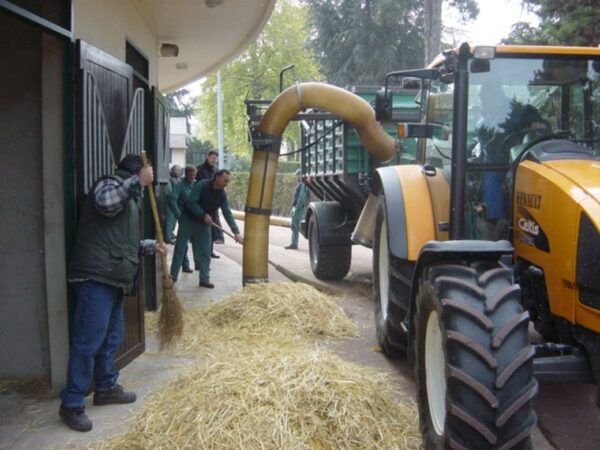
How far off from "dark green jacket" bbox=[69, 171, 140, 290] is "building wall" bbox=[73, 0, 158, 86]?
1374 millimetres

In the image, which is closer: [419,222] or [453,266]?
[453,266]

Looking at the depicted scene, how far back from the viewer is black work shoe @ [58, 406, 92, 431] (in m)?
4.27

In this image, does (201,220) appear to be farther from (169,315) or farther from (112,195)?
(112,195)

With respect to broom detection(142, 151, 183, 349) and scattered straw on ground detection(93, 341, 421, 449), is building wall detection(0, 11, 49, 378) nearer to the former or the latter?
broom detection(142, 151, 183, 349)

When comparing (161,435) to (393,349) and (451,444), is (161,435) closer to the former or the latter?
(451,444)

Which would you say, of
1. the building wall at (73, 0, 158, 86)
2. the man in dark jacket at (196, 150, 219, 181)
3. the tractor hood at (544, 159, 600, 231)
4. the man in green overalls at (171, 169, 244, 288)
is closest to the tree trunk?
the man in dark jacket at (196, 150, 219, 181)

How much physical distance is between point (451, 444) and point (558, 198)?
4.82ft

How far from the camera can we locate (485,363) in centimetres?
322

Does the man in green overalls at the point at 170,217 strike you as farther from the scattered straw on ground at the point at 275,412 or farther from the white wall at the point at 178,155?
the white wall at the point at 178,155

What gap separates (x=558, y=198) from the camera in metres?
3.72

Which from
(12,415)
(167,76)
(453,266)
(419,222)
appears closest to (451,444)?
(453,266)

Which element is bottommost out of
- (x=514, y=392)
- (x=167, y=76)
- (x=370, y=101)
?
(x=514, y=392)

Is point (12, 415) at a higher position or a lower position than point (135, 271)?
lower

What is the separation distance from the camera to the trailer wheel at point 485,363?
3180mm
